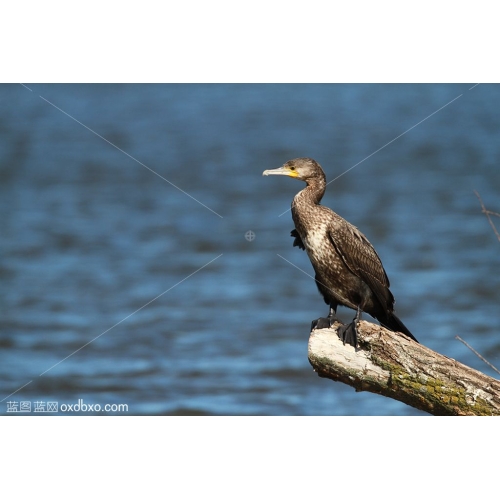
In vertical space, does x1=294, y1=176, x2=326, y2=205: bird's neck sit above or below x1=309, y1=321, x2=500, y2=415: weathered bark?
above

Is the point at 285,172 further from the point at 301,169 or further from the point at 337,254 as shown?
the point at 337,254

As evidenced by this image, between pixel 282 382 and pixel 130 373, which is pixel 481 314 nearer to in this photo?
pixel 282 382

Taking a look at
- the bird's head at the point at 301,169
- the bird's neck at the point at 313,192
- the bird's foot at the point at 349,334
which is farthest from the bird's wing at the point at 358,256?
the bird's foot at the point at 349,334

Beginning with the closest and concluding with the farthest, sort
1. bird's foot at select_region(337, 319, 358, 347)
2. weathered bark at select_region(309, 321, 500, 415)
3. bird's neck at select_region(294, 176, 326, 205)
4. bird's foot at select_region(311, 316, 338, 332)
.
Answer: weathered bark at select_region(309, 321, 500, 415) < bird's foot at select_region(337, 319, 358, 347) < bird's foot at select_region(311, 316, 338, 332) < bird's neck at select_region(294, 176, 326, 205)

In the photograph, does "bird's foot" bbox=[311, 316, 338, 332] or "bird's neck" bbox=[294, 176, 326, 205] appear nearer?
"bird's foot" bbox=[311, 316, 338, 332]

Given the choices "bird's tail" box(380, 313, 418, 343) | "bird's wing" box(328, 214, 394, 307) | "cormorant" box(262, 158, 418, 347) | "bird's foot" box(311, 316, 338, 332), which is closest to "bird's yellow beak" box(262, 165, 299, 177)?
"cormorant" box(262, 158, 418, 347)

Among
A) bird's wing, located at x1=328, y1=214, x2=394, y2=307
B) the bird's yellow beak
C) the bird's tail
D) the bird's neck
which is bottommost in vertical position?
the bird's tail

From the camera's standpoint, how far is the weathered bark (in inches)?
151

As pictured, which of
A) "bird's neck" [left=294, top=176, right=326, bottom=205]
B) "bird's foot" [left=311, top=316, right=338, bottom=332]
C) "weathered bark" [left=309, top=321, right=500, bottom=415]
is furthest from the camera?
"bird's neck" [left=294, top=176, right=326, bottom=205]

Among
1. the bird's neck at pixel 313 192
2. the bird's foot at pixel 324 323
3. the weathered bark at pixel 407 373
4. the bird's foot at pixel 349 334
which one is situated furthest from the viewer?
the bird's neck at pixel 313 192

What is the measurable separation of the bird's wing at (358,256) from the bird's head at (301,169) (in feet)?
0.88

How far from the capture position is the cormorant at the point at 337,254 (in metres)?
4.49

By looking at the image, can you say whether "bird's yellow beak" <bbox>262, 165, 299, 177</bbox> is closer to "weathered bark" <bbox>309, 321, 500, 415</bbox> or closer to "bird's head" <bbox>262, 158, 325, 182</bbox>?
"bird's head" <bbox>262, 158, 325, 182</bbox>

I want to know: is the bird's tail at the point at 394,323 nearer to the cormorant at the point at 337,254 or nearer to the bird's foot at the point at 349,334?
the cormorant at the point at 337,254
